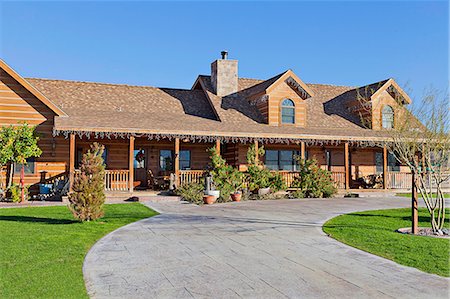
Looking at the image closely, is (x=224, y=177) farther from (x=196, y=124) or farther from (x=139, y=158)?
(x=139, y=158)

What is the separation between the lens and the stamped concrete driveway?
5.60 meters

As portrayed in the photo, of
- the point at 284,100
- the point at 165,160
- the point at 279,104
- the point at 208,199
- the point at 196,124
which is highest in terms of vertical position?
the point at 284,100

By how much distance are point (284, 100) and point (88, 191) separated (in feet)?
50.1

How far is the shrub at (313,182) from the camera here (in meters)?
20.5

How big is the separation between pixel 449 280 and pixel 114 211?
11.0 metres

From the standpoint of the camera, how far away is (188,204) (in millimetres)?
17453

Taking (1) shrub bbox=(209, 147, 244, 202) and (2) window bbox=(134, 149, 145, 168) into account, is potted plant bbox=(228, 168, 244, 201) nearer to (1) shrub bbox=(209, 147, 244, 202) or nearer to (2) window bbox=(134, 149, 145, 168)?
(1) shrub bbox=(209, 147, 244, 202)

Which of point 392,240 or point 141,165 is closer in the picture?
point 392,240

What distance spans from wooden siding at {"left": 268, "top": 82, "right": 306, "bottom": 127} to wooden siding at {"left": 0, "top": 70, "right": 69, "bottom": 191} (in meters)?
11.4

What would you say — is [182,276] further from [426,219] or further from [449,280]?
[426,219]

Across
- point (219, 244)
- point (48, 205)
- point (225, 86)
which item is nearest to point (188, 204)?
point (48, 205)

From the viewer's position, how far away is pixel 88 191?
11617 mm

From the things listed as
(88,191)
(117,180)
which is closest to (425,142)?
(88,191)

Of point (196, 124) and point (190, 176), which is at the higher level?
point (196, 124)
